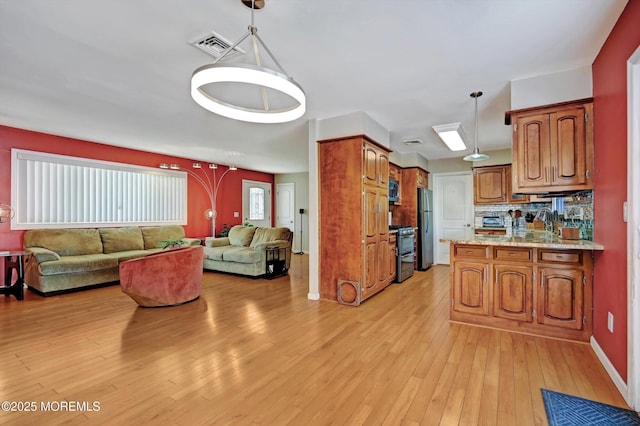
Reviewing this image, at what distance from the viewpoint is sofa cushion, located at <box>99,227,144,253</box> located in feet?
18.0

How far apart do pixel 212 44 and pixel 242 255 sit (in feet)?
12.9

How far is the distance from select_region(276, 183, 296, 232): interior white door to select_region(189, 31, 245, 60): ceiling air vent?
23.4 ft

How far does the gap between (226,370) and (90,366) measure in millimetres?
1089

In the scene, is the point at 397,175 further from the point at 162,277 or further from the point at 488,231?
the point at 162,277

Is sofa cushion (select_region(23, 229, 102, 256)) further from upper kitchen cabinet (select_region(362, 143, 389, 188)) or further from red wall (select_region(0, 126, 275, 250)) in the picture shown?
upper kitchen cabinet (select_region(362, 143, 389, 188))

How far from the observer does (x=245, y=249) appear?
598 cm

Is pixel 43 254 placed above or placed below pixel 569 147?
below

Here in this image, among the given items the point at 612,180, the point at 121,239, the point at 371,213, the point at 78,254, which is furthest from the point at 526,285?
the point at 78,254

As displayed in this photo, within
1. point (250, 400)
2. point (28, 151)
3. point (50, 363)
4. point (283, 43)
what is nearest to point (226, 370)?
point (250, 400)

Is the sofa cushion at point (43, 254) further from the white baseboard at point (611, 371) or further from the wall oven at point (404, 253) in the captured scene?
the white baseboard at point (611, 371)

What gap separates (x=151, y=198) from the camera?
6.45 meters

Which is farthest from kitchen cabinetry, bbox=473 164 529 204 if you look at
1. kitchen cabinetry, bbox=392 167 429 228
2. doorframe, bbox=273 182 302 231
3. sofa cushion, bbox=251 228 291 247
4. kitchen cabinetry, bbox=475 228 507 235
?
doorframe, bbox=273 182 302 231

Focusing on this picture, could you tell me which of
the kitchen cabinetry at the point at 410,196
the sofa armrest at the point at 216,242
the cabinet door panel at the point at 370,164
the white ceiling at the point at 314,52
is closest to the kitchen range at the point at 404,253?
the kitchen cabinetry at the point at 410,196

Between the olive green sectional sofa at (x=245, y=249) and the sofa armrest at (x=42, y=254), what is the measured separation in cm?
234
